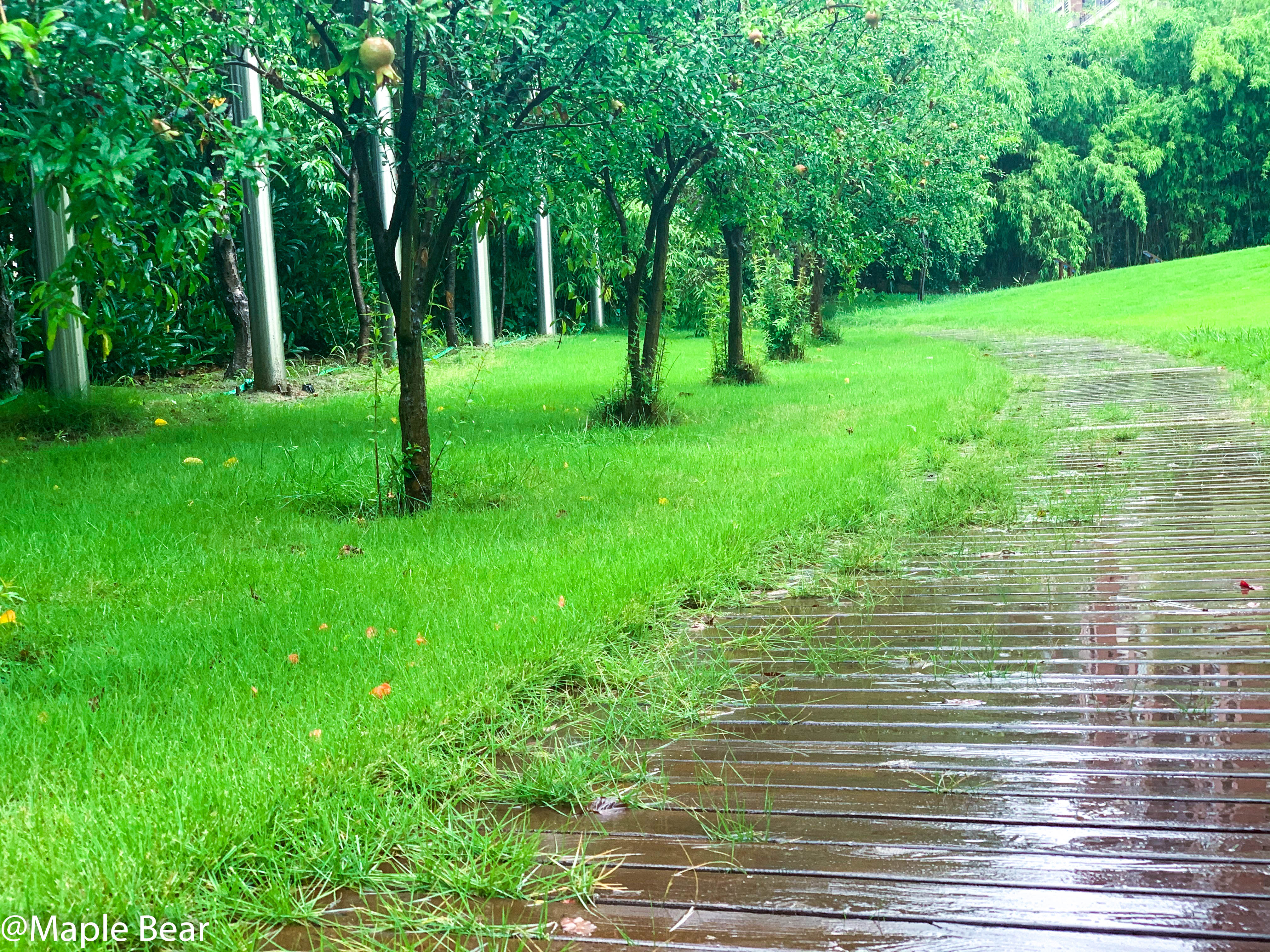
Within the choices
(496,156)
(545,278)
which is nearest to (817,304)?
(545,278)

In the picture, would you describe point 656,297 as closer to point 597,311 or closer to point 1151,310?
point 597,311

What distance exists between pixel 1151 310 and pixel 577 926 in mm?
24241

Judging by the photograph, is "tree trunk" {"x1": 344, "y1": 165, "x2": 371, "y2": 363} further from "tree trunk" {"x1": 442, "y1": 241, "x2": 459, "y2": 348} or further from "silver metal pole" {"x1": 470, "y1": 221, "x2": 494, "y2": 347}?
"silver metal pole" {"x1": 470, "y1": 221, "x2": 494, "y2": 347}

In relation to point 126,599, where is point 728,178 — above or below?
above

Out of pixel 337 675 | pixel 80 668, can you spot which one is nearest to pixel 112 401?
pixel 80 668

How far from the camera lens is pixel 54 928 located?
1895mm

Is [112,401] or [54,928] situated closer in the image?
[54,928]

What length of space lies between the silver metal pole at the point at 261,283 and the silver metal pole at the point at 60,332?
1.89 metres


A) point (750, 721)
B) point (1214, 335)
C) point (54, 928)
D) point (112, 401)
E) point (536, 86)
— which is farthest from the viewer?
point (1214, 335)

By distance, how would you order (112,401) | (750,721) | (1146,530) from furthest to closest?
(112,401) < (1146,530) < (750,721)

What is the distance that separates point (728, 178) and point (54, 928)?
9190 mm

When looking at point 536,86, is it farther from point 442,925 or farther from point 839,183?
point 839,183

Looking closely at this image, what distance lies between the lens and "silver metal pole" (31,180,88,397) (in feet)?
29.8

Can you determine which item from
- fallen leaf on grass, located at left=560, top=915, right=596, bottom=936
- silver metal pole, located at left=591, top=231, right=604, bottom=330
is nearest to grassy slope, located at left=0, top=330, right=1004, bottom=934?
fallen leaf on grass, located at left=560, top=915, right=596, bottom=936
